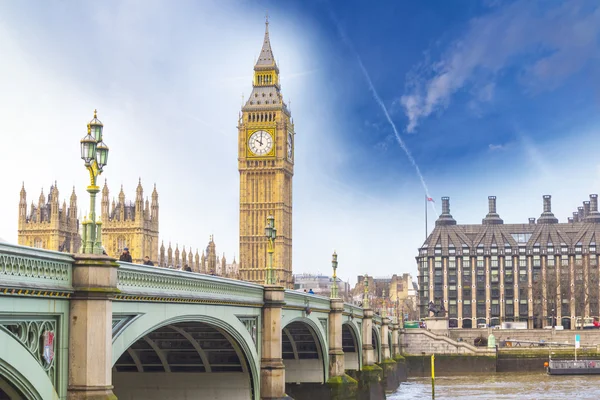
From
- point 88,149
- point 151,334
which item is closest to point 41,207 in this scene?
point 151,334

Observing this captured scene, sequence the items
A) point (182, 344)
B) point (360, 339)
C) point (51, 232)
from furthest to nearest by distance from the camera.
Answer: point (51, 232) → point (360, 339) → point (182, 344)

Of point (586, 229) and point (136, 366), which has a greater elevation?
point (586, 229)

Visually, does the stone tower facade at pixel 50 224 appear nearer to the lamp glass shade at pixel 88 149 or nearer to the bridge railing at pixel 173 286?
the bridge railing at pixel 173 286

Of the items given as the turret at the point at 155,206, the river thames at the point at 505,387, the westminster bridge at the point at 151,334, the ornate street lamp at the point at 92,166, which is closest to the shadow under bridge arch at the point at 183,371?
the westminster bridge at the point at 151,334

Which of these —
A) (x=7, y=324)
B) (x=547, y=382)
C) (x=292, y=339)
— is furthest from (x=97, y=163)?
(x=547, y=382)

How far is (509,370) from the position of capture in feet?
289

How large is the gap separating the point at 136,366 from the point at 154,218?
87005mm

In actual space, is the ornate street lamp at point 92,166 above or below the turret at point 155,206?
below

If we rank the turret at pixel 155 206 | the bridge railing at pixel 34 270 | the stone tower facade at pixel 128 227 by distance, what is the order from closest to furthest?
the bridge railing at pixel 34 270
the stone tower facade at pixel 128 227
the turret at pixel 155 206

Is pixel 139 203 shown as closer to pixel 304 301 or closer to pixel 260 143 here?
pixel 260 143

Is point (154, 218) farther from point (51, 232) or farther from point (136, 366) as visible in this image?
point (136, 366)

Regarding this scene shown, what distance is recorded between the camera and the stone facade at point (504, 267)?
14438 cm

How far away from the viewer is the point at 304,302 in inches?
1484

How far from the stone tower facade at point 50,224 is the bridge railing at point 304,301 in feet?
215
